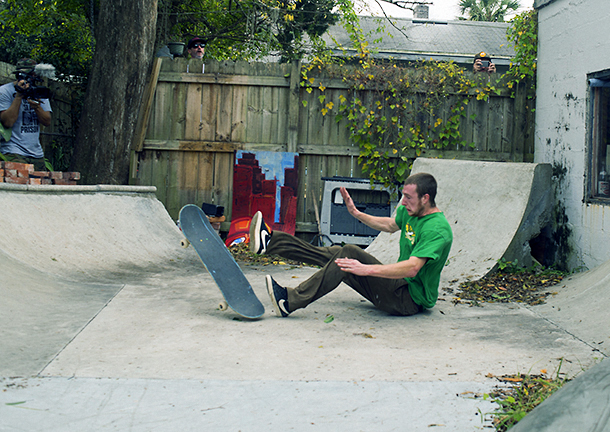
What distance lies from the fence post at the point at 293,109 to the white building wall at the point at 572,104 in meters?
3.37

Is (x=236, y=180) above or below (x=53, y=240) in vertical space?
above

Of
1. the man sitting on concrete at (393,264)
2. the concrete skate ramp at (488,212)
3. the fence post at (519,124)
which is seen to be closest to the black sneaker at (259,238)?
the man sitting on concrete at (393,264)

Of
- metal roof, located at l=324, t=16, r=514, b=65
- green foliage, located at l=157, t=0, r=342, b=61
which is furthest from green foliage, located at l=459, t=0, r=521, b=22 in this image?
green foliage, located at l=157, t=0, r=342, b=61

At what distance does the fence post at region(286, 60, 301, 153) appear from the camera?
7820mm

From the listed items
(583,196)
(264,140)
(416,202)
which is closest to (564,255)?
(583,196)

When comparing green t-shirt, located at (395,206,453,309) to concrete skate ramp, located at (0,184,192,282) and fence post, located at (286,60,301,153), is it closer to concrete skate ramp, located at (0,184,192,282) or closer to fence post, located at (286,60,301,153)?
concrete skate ramp, located at (0,184,192,282)

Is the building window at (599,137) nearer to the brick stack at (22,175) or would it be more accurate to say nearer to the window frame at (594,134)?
the window frame at (594,134)

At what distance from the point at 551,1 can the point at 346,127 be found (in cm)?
312

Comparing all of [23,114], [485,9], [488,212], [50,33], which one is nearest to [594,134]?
[488,212]

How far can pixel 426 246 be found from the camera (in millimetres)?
Result: 3814

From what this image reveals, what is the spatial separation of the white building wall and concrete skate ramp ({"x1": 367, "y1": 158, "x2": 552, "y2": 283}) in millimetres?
295

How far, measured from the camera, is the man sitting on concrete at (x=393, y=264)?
3.77 metres

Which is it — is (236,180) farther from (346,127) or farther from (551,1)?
(551,1)

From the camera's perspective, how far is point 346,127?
7.95m
